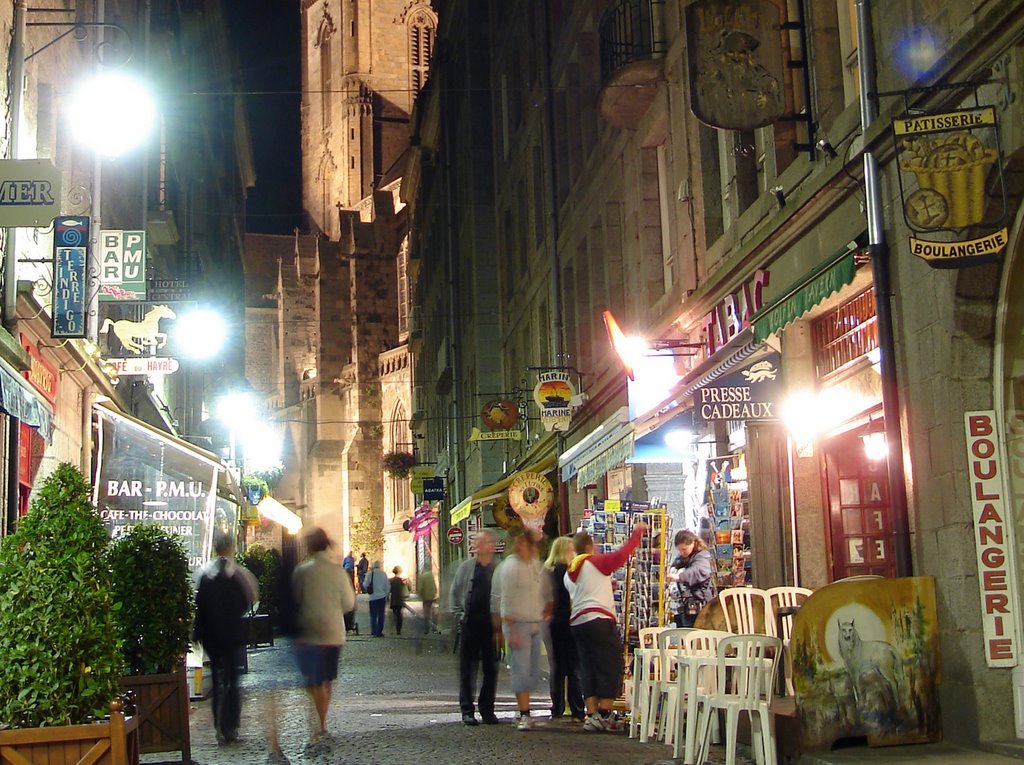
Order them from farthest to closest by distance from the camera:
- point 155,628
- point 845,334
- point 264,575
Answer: point 264,575 → point 845,334 → point 155,628

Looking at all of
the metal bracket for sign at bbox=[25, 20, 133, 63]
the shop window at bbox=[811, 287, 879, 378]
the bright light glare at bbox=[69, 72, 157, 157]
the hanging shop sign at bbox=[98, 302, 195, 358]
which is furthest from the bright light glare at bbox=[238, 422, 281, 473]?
the shop window at bbox=[811, 287, 879, 378]

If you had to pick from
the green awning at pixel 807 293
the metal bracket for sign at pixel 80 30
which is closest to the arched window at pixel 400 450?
the metal bracket for sign at pixel 80 30

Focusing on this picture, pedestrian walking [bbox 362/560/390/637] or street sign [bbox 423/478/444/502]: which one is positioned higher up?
street sign [bbox 423/478/444/502]

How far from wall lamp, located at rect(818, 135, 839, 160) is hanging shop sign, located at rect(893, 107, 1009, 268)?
2693 millimetres

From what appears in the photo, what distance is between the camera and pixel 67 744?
6297 millimetres

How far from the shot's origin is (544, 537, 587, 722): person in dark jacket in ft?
38.6

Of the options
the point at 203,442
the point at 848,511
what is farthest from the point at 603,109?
the point at 203,442

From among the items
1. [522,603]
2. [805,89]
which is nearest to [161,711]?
[522,603]

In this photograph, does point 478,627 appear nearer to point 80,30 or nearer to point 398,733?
point 398,733

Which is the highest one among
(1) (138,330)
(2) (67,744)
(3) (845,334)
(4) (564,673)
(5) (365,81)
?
(5) (365,81)

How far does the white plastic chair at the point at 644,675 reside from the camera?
10148 mm

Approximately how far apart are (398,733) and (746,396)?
468 centimetres

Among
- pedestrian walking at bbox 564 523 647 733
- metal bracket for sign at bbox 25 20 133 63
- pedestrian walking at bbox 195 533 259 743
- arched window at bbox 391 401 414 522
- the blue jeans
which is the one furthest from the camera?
arched window at bbox 391 401 414 522

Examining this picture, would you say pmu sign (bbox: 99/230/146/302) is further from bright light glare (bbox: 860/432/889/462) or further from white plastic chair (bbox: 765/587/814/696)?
white plastic chair (bbox: 765/587/814/696)
